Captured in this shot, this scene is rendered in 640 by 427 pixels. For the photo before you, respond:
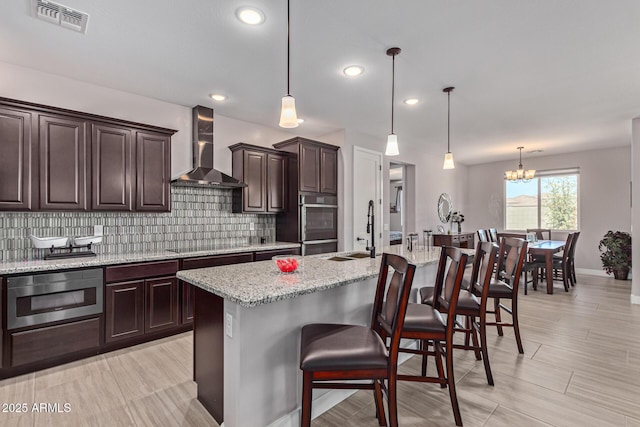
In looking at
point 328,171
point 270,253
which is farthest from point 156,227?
point 328,171

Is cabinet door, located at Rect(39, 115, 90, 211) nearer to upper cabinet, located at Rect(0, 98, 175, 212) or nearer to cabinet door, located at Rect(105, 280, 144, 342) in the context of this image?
upper cabinet, located at Rect(0, 98, 175, 212)

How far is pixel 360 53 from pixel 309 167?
2.10 meters

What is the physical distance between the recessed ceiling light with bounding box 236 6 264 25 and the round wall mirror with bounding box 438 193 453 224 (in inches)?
242

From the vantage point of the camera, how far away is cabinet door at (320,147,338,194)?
15.9 feet

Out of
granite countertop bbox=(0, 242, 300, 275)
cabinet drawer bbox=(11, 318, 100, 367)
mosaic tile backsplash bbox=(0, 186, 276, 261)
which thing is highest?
mosaic tile backsplash bbox=(0, 186, 276, 261)

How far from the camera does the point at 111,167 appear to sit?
3234 millimetres

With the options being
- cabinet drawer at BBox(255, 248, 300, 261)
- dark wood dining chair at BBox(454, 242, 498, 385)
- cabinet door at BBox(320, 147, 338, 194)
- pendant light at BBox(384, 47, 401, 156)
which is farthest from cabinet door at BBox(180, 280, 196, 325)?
dark wood dining chair at BBox(454, 242, 498, 385)

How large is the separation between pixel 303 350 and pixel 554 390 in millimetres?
2028

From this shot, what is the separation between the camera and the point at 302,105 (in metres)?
4.02

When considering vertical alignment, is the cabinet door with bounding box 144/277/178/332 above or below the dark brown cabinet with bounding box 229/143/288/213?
Answer: below

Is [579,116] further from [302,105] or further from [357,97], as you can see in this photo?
[302,105]

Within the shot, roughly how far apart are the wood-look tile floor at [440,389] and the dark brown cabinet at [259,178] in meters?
1.83

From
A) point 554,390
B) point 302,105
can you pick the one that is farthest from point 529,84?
point 554,390

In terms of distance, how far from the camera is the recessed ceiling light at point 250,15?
84.9 inches
